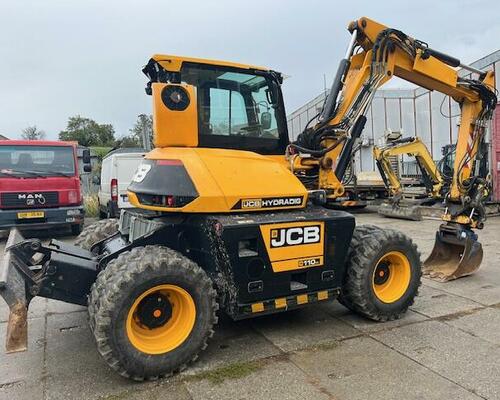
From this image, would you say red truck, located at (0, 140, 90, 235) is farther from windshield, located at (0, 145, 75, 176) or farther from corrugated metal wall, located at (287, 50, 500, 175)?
corrugated metal wall, located at (287, 50, 500, 175)

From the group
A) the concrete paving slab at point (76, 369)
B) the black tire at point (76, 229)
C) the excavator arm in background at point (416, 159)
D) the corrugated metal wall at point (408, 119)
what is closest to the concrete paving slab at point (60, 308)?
the concrete paving slab at point (76, 369)

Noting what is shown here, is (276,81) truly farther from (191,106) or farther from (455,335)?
(455,335)

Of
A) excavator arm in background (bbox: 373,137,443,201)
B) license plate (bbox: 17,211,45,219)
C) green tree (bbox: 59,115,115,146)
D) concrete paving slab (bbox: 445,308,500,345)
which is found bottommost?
concrete paving slab (bbox: 445,308,500,345)

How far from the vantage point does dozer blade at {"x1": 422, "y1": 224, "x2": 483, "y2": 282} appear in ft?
20.8

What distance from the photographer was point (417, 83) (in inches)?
239

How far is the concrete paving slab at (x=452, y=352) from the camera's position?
3.44m

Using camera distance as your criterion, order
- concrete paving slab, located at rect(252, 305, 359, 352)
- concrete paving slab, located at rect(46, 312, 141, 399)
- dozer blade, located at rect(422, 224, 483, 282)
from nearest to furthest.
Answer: concrete paving slab, located at rect(46, 312, 141, 399) < concrete paving slab, located at rect(252, 305, 359, 352) < dozer blade, located at rect(422, 224, 483, 282)

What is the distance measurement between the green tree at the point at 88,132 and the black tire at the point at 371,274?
174 feet

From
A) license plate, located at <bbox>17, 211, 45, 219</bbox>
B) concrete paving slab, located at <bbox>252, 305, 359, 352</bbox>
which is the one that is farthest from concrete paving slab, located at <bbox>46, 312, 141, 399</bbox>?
→ license plate, located at <bbox>17, 211, 45, 219</bbox>

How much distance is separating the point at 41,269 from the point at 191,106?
199 cm

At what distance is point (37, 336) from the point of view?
4.56 m

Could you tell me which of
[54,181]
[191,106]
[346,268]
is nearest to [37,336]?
[191,106]

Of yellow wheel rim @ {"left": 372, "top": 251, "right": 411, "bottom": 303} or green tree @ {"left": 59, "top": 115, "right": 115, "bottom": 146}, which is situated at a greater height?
green tree @ {"left": 59, "top": 115, "right": 115, "bottom": 146}

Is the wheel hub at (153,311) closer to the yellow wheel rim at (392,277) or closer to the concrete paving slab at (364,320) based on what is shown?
the concrete paving slab at (364,320)
